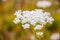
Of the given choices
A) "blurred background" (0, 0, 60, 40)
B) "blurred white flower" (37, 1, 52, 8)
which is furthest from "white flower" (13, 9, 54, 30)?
"blurred white flower" (37, 1, 52, 8)

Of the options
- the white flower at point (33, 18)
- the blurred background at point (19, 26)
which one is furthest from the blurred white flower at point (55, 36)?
the white flower at point (33, 18)

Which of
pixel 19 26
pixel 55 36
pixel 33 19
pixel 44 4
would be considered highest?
→ pixel 44 4

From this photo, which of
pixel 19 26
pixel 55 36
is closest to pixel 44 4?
pixel 55 36

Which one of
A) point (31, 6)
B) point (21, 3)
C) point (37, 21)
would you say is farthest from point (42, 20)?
point (21, 3)

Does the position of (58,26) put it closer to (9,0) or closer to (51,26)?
(51,26)

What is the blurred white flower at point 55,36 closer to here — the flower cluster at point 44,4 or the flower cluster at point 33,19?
the flower cluster at point 44,4

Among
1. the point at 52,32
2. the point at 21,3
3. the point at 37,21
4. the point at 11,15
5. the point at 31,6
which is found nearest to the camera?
the point at 37,21

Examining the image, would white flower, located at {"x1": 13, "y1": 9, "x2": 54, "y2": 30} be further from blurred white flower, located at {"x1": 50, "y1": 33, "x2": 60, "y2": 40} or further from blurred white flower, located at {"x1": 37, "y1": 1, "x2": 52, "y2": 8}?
blurred white flower, located at {"x1": 37, "y1": 1, "x2": 52, "y2": 8}

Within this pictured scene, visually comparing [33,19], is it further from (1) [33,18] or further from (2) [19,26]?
(2) [19,26]
